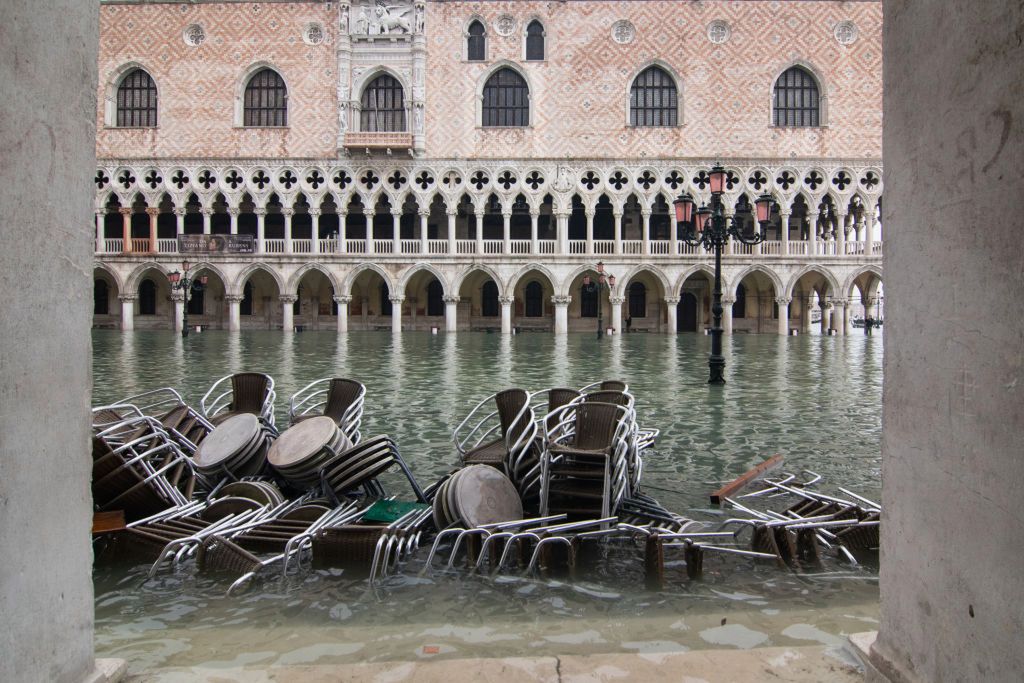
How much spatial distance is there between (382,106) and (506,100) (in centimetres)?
557

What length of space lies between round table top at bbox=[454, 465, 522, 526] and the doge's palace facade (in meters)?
27.2

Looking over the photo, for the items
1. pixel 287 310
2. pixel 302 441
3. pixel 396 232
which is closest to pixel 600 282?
pixel 396 232

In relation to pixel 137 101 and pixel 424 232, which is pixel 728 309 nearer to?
pixel 424 232

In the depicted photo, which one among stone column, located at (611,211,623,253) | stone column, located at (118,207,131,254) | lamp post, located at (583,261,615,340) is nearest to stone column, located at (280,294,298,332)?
stone column, located at (118,207,131,254)

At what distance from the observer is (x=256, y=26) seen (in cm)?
3234

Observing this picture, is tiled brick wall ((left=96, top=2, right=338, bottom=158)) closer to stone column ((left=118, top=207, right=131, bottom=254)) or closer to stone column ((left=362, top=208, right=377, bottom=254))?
stone column ((left=118, top=207, right=131, bottom=254))

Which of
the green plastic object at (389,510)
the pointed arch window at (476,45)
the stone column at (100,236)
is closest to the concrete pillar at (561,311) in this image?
the pointed arch window at (476,45)

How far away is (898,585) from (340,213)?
104 feet

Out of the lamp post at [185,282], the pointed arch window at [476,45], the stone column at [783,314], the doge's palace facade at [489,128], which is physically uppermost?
the pointed arch window at [476,45]

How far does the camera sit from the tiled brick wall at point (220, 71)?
105 feet

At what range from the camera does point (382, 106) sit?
32.8 m

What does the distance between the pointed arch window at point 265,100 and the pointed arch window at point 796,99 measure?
71.2 feet

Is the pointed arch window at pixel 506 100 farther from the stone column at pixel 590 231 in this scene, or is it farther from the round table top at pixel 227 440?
the round table top at pixel 227 440

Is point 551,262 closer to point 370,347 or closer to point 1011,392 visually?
point 370,347
